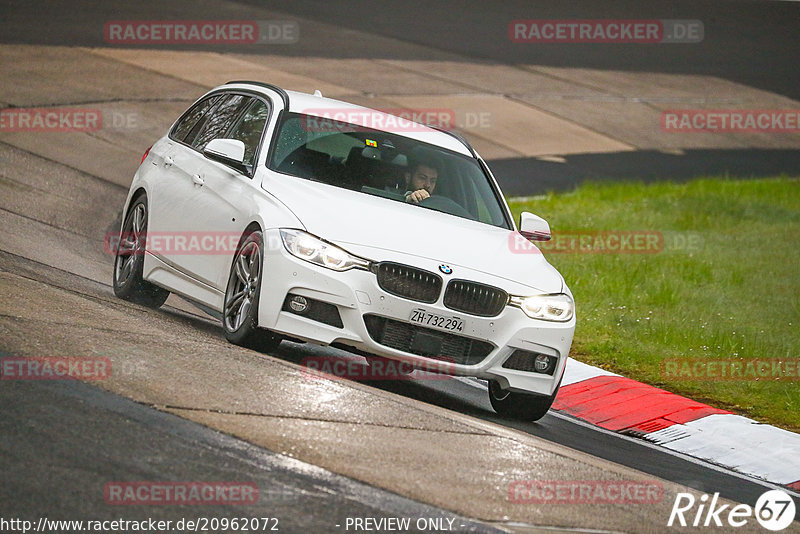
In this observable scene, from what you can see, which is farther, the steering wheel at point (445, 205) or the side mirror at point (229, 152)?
the steering wheel at point (445, 205)

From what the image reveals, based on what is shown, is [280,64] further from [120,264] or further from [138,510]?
[138,510]

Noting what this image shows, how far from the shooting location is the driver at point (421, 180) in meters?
9.49

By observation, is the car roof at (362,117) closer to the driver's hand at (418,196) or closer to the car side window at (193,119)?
the car side window at (193,119)

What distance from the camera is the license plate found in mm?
8195

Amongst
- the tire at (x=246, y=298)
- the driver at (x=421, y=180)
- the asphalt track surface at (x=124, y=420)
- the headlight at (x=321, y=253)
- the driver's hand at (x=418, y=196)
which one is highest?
the driver at (x=421, y=180)

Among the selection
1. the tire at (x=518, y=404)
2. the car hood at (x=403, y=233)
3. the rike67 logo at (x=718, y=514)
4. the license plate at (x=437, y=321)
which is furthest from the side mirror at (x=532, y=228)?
the rike67 logo at (x=718, y=514)

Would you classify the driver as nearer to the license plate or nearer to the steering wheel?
the steering wheel

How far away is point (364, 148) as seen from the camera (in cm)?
956

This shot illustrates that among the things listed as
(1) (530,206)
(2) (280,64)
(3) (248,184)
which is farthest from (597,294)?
(2) (280,64)

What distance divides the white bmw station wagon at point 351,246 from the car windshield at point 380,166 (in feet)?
0.04

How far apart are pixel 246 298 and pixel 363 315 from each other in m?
0.86

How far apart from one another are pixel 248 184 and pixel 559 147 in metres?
16.0

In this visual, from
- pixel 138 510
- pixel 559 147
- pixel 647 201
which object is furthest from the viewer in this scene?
pixel 559 147

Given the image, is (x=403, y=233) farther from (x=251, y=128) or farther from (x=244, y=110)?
(x=244, y=110)
